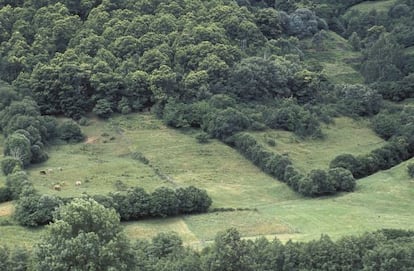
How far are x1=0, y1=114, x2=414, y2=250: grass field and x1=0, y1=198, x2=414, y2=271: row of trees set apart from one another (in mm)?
11845

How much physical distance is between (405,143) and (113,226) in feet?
198

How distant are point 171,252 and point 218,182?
29.4 meters

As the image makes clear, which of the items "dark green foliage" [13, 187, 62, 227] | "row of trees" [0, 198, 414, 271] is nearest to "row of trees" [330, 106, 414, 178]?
"row of trees" [0, 198, 414, 271]

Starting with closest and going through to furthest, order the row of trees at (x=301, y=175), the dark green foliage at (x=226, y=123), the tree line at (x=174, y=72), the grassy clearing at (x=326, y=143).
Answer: the row of trees at (x=301, y=175) → the grassy clearing at (x=326, y=143) → the dark green foliage at (x=226, y=123) → the tree line at (x=174, y=72)

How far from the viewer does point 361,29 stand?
15750 centimetres

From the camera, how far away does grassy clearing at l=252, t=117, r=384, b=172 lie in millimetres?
99562

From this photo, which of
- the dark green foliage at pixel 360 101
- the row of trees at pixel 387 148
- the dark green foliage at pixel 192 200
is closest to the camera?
the dark green foliage at pixel 192 200

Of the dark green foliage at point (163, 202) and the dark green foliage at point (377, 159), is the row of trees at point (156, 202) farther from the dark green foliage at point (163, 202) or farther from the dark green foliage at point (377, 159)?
the dark green foliage at point (377, 159)

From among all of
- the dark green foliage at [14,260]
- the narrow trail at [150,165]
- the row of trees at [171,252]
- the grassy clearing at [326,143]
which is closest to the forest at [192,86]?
the row of trees at [171,252]

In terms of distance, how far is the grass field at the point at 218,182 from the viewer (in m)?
77.6

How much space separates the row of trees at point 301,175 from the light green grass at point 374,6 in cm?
7871

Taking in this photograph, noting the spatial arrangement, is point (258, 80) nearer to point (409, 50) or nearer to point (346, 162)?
point (346, 162)

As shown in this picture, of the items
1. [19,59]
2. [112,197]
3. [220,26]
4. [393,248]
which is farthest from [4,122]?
[393,248]

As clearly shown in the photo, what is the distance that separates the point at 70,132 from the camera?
10306 cm
